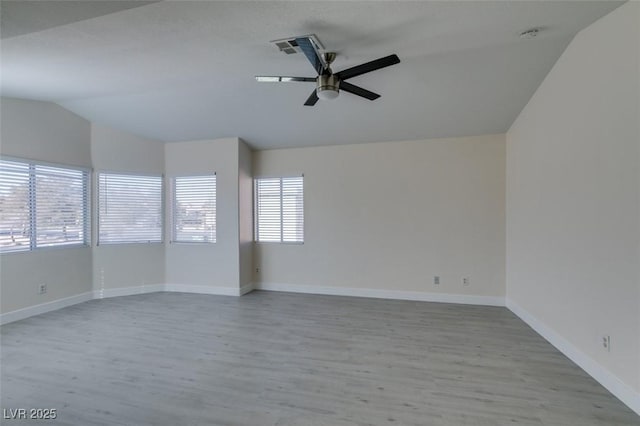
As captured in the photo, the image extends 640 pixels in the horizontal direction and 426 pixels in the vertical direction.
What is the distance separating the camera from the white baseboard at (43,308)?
12.5 feet

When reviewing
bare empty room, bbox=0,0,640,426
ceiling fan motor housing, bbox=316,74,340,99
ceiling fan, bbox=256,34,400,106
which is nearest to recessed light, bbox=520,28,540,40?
bare empty room, bbox=0,0,640,426

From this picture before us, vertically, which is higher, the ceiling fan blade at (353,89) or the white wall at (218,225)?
the ceiling fan blade at (353,89)

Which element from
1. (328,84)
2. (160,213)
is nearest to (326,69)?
(328,84)

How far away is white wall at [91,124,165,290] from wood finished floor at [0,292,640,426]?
83cm

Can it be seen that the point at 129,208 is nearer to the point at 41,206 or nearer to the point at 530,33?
the point at 41,206

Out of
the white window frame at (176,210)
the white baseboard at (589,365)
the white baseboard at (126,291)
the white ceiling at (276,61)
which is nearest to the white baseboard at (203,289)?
the white baseboard at (126,291)

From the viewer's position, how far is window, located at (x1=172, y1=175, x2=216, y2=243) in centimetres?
519

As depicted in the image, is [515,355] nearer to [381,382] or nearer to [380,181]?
[381,382]

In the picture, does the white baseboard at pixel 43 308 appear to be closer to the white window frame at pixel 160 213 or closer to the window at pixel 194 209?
the white window frame at pixel 160 213

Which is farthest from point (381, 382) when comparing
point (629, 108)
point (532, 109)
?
point (532, 109)

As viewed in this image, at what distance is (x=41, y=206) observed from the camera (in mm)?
4180

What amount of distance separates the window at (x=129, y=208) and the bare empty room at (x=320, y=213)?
1.3 inches

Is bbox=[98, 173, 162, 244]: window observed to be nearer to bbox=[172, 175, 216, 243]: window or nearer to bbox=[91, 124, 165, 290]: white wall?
bbox=[91, 124, 165, 290]: white wall

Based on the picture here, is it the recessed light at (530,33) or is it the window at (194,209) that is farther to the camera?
the window at (194,209)
